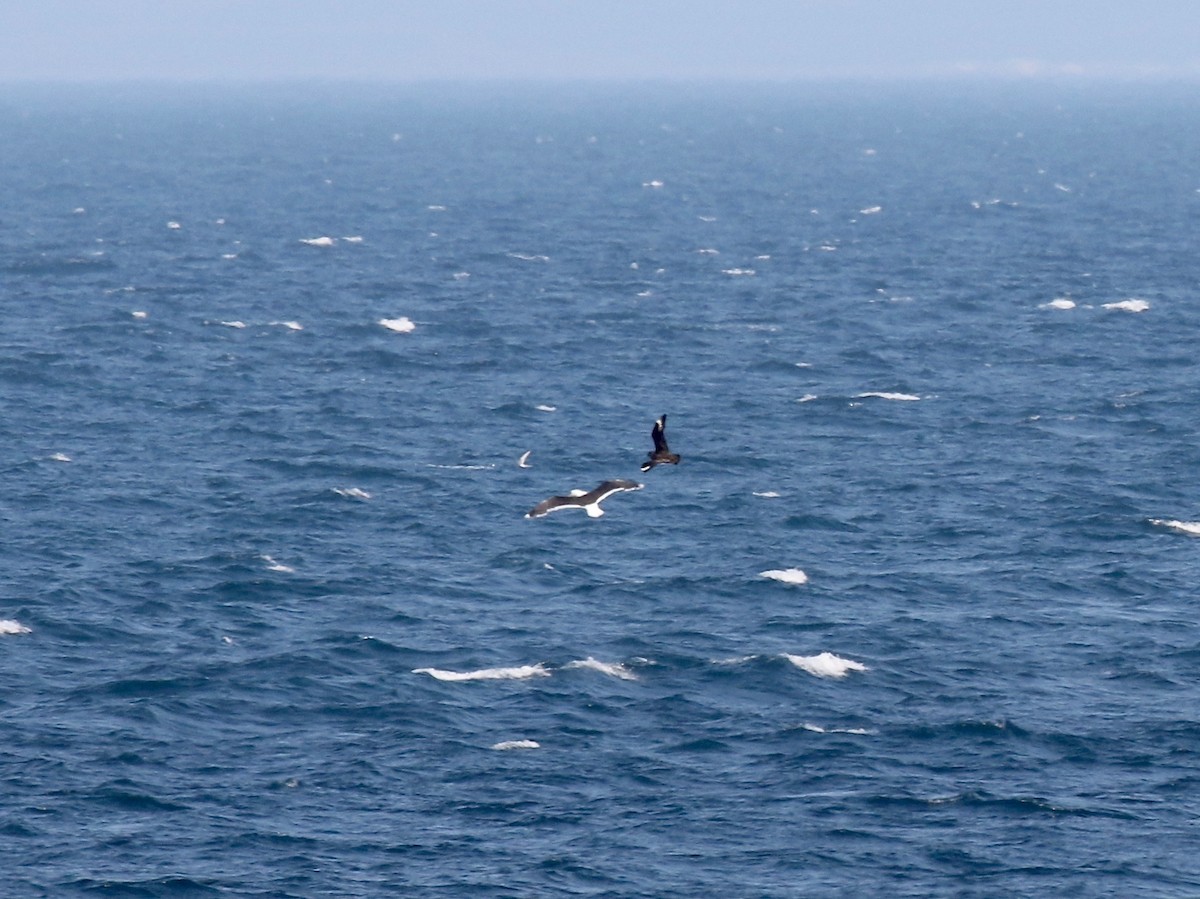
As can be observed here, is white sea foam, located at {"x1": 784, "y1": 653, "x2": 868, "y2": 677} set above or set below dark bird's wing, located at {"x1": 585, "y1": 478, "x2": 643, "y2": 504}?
below

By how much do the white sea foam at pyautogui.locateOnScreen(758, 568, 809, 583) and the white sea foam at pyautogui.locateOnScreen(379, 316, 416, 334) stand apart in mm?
47991

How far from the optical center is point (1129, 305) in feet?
427

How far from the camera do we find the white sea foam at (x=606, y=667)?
67.0 m

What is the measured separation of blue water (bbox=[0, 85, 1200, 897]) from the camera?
56.2 metres

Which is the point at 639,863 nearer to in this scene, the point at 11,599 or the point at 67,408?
the point at 11,599

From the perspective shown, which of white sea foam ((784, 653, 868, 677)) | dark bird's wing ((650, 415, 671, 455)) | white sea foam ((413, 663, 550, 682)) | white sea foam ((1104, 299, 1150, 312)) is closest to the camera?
dark bird's wing ((650, 415, 671, 455))

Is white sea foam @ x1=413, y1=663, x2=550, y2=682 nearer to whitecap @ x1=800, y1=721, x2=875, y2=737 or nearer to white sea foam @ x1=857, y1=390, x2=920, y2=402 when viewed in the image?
Result: whitecap @ x1=800, y1=721, x2=875, y2=737

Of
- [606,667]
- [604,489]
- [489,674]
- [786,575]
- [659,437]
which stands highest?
[659,437]

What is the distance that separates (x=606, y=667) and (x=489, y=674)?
3791 mm

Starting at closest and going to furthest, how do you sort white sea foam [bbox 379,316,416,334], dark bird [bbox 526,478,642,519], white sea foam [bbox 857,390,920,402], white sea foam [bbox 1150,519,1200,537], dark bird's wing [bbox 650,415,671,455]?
dark bird [bbox 526,478,642,519]
dark bird's wing [bbox 650,415,671,455]
white sea foam [bbox 1150,519,1200,537]
white sea foam [bbox 857,390,920,402]
white sea foam [bbox 379,316,416,334]

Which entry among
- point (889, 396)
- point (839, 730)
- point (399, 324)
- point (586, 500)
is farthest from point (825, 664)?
point (399, 324)

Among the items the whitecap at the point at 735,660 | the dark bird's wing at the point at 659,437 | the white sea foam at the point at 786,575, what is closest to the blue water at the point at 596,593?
the whitecap at the point at 735,660

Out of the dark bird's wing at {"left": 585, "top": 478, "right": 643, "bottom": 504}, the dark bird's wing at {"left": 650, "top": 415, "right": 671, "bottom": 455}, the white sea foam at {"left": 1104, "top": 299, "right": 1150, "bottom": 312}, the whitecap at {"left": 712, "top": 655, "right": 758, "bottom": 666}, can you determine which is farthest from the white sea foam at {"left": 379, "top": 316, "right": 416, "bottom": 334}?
the dark bird's wing at {"left": 585, "top": 478, "right": 643, "bottom": 504}

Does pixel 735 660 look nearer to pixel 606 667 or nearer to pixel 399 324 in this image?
pixel 606 667
